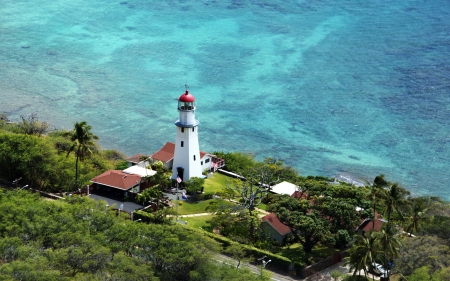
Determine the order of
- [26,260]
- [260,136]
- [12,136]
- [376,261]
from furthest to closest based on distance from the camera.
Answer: [260,136], [12,136], [376,261], [26,260]

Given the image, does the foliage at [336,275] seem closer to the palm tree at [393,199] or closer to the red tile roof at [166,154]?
the palm tree at [393,199]

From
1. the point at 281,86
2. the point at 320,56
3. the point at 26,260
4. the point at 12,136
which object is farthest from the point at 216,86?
the point at 26,260

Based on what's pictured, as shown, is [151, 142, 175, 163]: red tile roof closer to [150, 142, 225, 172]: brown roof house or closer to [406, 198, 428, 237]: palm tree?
[150, 142, 225, 172]: brown roof house

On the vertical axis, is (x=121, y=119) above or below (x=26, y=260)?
below

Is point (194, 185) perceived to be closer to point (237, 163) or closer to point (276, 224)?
point (237, 163)

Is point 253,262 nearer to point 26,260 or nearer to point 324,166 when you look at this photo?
point 26,260

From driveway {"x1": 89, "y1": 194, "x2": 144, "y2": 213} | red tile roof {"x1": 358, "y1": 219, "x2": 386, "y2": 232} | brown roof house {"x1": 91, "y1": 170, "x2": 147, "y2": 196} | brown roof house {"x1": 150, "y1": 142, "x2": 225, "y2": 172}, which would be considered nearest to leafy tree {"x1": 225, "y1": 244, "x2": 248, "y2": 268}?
driveway {"x1": 89, "y1": 194, "x2": 144, "y2": 213}
